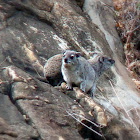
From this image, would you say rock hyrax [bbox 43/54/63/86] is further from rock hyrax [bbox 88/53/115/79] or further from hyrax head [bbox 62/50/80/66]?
rock hyrax [bbox 88/53/115/79]

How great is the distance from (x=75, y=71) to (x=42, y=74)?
135 cm

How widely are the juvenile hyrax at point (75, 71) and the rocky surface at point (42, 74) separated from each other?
98 cm

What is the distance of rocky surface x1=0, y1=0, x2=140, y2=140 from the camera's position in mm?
Answer: 8438

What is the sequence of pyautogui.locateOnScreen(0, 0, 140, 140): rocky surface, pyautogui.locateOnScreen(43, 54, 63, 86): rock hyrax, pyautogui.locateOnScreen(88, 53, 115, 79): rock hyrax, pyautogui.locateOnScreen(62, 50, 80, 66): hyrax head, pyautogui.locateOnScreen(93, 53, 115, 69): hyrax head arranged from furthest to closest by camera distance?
1. pyautogui.locateOnScreen(93, 53, 115, 69): hyrax head
2. pyautogui.locateOnScreen(88, 53, 115, 79): rock hyrax
3. pyautogui.locateOnScreen(43, 54, 63, 86): rock hyrax
4. pyautogui.locateOnScreen(62, 50, 80, 66): hyrax head
5. pyautogui.locateOnScreen(0, 0, 140, 140): rocky surface

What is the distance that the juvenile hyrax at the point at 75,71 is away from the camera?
10.8 metres

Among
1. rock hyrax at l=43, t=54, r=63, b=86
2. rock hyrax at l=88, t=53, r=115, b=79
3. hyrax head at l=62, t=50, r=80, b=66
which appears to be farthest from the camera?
rock hyrax at l=88, t=53, r=115, b=79

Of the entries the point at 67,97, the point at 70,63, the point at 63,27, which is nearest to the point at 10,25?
the point at 63,27

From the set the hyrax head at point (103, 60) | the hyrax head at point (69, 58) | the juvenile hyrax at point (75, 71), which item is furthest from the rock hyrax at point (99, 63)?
the hyrax head at point (69, 58)

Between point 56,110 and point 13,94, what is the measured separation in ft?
3.60

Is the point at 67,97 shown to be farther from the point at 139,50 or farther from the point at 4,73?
the point at 139,50

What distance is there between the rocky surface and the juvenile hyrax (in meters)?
→ 0.98

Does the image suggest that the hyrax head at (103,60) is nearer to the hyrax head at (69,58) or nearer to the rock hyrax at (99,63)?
the rock hyrax at (99,63)

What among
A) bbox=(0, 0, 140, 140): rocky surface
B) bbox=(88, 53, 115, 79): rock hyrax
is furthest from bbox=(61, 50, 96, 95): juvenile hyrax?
bbox=(88, 53, 115, 79): rock hyrax

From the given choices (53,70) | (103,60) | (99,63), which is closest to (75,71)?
(53,70)
